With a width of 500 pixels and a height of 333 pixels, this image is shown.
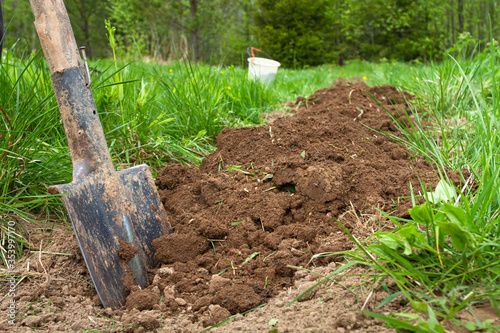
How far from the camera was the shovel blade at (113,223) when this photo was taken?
141 centimetres

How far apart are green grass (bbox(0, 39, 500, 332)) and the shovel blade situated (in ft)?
0.72

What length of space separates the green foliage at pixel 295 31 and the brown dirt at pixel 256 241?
10908 mm

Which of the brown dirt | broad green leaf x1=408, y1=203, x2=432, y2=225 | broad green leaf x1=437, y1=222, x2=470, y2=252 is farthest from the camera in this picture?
the brown dirt

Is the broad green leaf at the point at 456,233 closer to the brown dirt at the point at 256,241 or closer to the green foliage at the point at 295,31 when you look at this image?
the brown dirt at the point at 256,241

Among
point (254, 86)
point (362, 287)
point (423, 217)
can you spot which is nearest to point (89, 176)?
point (362, 287)

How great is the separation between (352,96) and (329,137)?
1.12 m

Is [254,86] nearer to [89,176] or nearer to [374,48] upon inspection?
[89,176]

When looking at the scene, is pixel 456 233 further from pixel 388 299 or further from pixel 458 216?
pixel 388 299

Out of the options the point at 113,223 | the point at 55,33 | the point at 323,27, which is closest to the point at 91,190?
the point at 113,223

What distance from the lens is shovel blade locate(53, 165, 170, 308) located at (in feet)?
4.63

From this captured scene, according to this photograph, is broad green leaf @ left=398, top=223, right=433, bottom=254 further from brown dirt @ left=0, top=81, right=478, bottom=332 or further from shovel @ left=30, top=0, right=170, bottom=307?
shovel @ left=30, top=0, right=170, bottom=307

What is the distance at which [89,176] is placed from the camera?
153 cm

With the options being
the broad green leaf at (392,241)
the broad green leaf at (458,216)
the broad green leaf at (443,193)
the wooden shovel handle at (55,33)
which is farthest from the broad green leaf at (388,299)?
the wooden shovel handle at (55,33)

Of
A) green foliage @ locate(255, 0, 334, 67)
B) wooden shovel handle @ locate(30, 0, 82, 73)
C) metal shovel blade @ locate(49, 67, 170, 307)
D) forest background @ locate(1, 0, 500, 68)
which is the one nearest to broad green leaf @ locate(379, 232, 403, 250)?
metal shovel blade @ locate(49, 67, 170, 307)
